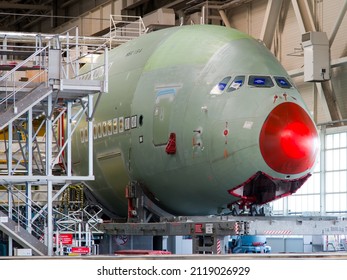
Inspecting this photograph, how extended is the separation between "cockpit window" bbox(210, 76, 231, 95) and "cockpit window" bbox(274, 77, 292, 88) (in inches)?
58.7

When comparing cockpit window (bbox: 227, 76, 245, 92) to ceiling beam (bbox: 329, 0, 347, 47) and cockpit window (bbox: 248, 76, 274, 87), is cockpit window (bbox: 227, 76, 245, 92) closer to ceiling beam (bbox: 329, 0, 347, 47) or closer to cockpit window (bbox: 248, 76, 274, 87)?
cockpit window (bbox: 248, 76, 274, 87)

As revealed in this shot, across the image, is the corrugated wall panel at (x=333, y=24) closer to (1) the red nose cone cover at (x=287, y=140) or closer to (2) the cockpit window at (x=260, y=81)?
(2) the cockpit window at (x=260, y=81)

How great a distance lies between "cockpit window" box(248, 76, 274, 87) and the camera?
3034 cm

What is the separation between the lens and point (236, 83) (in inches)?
1195

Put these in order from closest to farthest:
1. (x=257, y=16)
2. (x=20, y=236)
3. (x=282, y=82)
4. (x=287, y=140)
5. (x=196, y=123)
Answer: (x=287, y=140) → (x=196, y=123) → (x=20, y=236) → (x=282, y=82) → (x=257, y=16)

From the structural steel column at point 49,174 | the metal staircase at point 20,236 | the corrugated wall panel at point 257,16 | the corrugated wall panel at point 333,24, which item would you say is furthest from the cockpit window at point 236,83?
the corrugated wall panel at point 257,16

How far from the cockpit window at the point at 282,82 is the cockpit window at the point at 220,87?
149cm

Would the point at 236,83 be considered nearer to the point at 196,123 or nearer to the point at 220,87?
the point at 220,87

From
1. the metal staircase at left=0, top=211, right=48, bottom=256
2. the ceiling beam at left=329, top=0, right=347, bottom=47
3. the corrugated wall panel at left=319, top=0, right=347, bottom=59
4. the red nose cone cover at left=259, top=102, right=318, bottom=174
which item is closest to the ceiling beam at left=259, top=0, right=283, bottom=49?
the corrugated wall panel at left=319, top=0, right=347, bottom=59

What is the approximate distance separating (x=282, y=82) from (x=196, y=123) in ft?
9.65

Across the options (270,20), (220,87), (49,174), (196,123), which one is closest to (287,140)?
(220,87)

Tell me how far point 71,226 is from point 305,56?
13884 millimetres
